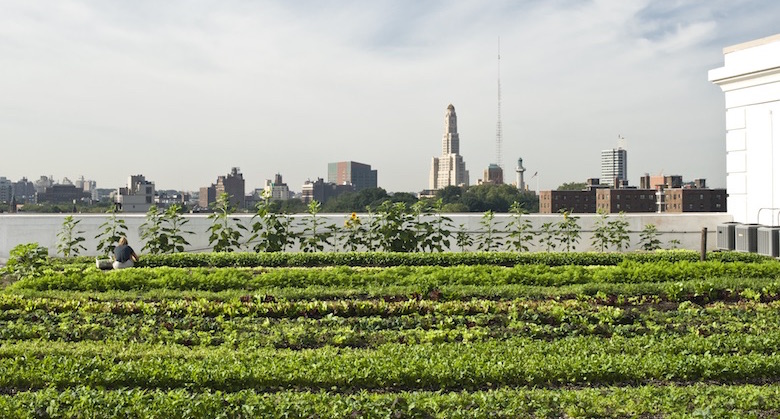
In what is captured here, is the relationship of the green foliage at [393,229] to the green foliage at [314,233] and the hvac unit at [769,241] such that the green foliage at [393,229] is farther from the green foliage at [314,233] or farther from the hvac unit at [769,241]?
the hvac unit at [769,241]

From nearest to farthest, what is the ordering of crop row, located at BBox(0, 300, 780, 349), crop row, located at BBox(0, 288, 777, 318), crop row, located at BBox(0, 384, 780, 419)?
crop row, located at BBox(0, 384, 780, 419)
crop row, located at BBox(0, 300, 780, 349)
crop row, located at BBox(0, 288, 777, 318)

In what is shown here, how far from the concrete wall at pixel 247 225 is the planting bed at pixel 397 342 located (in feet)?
18.6

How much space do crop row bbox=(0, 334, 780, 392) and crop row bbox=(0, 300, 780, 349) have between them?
2.21 feet

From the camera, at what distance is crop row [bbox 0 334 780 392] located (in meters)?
6.22

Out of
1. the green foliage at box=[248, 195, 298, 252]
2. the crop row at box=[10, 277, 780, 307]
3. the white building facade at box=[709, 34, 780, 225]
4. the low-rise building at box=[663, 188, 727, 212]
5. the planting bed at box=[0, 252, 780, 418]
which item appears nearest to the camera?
the planting bed at box=[0, 252, 780, 418]

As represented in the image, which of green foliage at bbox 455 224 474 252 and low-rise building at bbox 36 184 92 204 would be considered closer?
green foliage at bbox 455 224 474 252

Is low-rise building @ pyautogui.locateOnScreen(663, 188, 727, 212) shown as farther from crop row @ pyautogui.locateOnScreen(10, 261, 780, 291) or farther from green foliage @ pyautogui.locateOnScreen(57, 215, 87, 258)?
green foliage @ pyautogui.locateOnScreen(57, 215, 87, 258)

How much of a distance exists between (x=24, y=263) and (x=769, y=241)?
16324 millimetres

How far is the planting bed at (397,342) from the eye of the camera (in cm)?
554

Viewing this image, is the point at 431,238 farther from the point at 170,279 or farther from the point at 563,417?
the point at 563,417

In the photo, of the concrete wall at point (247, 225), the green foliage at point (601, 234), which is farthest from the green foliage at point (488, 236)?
the green foliage at point (601, 234)

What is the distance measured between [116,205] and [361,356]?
12663 millimetres

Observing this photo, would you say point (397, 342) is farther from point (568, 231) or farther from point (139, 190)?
point (139, 190)

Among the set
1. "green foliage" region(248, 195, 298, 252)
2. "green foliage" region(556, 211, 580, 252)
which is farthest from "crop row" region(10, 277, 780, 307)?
"green foliage" region(556, 211, 580, 252)
